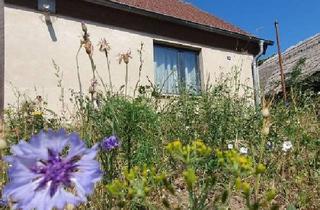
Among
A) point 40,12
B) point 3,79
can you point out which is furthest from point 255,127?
point 40,12

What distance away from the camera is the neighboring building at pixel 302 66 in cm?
1290

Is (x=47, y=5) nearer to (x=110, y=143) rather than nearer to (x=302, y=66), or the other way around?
(x=110, y=143)

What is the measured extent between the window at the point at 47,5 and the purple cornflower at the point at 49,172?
873 cm

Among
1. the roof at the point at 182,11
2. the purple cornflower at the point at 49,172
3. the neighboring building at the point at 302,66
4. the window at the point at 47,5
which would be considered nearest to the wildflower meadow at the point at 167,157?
the purple cornflower at the point at 49,172

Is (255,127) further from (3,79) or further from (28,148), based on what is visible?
(3,79)

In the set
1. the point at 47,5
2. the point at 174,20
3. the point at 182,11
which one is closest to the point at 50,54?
the point at 47,5

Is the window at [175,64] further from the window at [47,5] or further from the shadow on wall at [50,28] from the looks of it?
the window at [47,5]

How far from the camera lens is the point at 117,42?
10.5 meters

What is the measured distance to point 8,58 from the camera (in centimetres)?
858

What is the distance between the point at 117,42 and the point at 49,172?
31.6 feet

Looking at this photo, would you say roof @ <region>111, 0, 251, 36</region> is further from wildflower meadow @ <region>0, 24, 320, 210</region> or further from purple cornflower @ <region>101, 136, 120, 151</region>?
purple cornflower @ <region>101, 136, 120, 151</region>

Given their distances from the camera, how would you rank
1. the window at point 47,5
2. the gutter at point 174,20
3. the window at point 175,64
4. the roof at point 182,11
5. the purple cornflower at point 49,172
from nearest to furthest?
the purple cornflower at point 49,172 → the window at point 47,5 → the gutter at point 174,20 → the window at point 175,64 → the roof at point 182,11

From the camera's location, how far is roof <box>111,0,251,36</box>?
1185 centimetres

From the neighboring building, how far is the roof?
2020 millimetres
